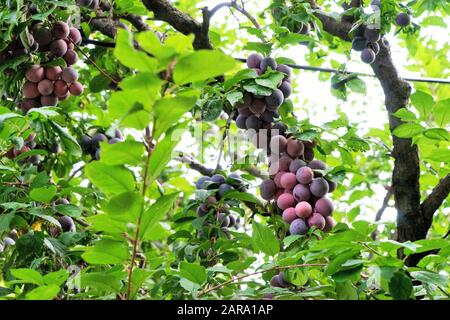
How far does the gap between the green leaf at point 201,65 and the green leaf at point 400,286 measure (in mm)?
454

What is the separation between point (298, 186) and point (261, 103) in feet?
0.84

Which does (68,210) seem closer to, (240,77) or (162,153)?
(240,77)

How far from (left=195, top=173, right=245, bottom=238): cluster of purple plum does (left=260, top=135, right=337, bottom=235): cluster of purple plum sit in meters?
0.09

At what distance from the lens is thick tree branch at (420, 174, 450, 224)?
6.51ft

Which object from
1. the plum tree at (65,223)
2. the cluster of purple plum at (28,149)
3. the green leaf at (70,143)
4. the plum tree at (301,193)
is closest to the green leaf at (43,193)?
the green leaf at (70,143)

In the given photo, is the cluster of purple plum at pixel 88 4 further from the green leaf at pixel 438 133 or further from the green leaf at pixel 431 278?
the green leaf at pixel 431 278

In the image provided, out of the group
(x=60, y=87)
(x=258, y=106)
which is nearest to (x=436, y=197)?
(x=258, y=106)

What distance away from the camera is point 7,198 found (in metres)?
1.68

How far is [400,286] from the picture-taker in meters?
0.99

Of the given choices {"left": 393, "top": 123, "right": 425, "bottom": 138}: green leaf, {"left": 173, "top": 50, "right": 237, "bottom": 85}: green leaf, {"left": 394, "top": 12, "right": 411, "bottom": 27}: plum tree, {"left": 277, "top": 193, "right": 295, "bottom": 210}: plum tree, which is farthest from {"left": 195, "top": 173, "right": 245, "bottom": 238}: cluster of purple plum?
{"left": 173, "top": 50, "right": 237, "bottom": 85}: green leaf

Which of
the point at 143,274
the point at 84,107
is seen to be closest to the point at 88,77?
the point at 84,107

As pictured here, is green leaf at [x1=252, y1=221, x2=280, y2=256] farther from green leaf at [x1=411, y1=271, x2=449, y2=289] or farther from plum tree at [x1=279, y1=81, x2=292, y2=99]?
plum tree at [x1=279, y1=81, x2=292, y2=99]

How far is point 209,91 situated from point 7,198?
0.61 meters

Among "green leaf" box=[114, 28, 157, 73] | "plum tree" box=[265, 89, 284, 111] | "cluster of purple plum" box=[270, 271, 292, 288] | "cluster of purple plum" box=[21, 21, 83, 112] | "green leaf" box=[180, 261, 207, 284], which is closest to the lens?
"green leaf" box=[114, 28, 157, 73]
